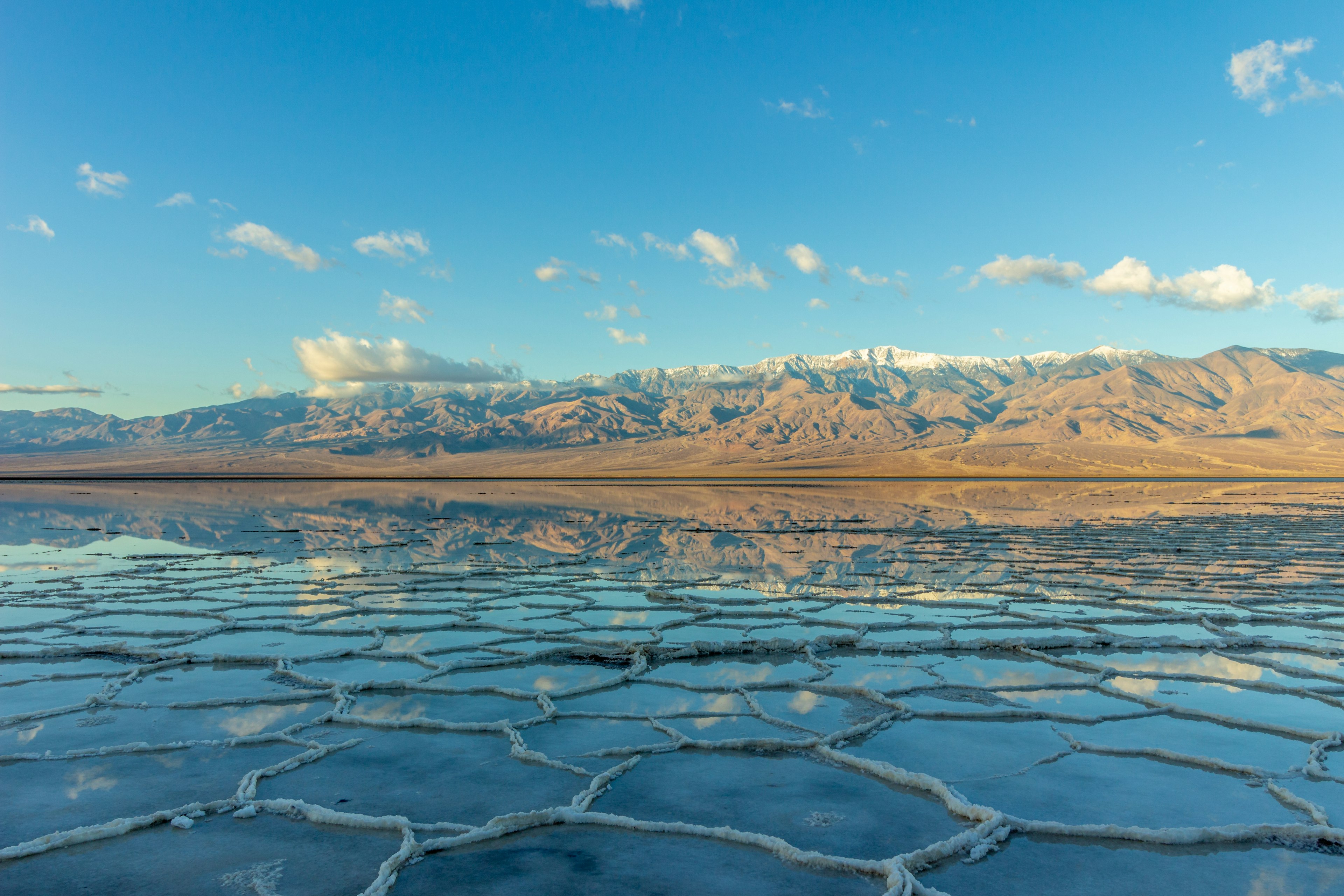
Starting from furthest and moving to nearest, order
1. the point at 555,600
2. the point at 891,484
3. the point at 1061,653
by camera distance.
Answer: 1. the point at 891,484
2. the point at 555,600
3. the point at 1061,653

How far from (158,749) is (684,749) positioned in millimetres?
3732

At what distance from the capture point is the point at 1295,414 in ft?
548

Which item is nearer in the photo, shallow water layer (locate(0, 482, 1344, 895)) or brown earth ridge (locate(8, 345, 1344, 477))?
shallow water layer (locate(0, 482, 1344, 895))

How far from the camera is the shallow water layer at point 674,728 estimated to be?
3799 mm

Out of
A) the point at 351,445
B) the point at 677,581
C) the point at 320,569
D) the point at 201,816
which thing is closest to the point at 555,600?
the point at 677,581

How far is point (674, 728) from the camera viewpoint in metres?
5.77

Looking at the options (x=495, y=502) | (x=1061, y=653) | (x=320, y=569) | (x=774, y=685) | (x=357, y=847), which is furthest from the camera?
(x=495, y=502)

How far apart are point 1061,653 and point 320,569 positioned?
42.3 feet

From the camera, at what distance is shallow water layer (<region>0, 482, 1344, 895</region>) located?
12.5 feet

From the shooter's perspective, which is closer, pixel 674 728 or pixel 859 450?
pixel 674 728

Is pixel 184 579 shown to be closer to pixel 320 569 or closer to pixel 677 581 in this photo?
pixel 320 569

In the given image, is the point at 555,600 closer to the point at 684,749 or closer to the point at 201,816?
the point at 684,749

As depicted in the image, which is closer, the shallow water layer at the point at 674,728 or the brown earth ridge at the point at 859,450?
the shallow water layer at the point at 674,728

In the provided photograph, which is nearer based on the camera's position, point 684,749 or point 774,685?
point 684,749
